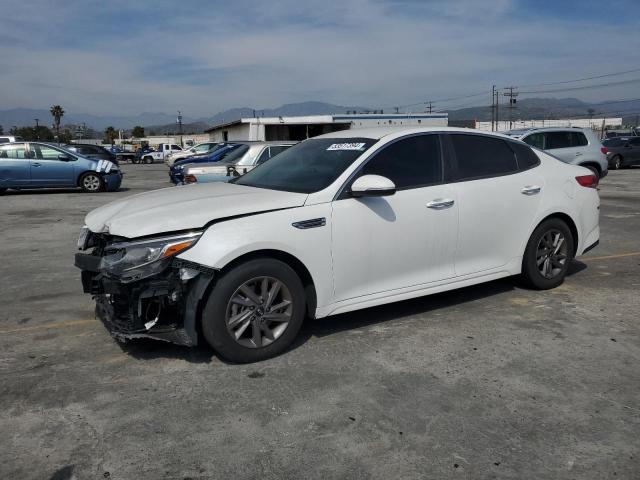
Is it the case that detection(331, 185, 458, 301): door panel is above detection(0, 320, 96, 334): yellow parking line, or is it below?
above

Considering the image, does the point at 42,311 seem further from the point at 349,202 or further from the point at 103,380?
the point at 349,202

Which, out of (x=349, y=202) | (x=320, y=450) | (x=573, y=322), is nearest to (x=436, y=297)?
(x=573, y=322)

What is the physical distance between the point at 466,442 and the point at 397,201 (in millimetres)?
2054

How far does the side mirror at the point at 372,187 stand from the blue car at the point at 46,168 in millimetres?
14347

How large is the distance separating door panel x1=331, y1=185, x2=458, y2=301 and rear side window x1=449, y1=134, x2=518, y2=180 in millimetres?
353

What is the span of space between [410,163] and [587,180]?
2.27 metres

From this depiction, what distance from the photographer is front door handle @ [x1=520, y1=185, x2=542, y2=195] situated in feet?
17.2

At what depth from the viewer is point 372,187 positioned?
412 centimetres

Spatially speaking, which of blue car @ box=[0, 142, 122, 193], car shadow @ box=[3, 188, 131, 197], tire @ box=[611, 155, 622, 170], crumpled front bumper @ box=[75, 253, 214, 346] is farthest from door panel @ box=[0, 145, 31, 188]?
tire @ box=[611, 155, 622, 170]

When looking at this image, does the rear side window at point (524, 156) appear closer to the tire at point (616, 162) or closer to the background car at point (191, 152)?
the tire at point (616, 162)

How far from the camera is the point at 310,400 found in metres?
3.41

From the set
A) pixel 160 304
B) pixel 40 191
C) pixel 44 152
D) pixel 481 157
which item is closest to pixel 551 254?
pixel 481 157

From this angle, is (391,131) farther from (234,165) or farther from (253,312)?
(234,165)

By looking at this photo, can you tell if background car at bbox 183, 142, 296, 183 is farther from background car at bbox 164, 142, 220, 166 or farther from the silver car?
background car at bbox 164, 142, 220, 166
